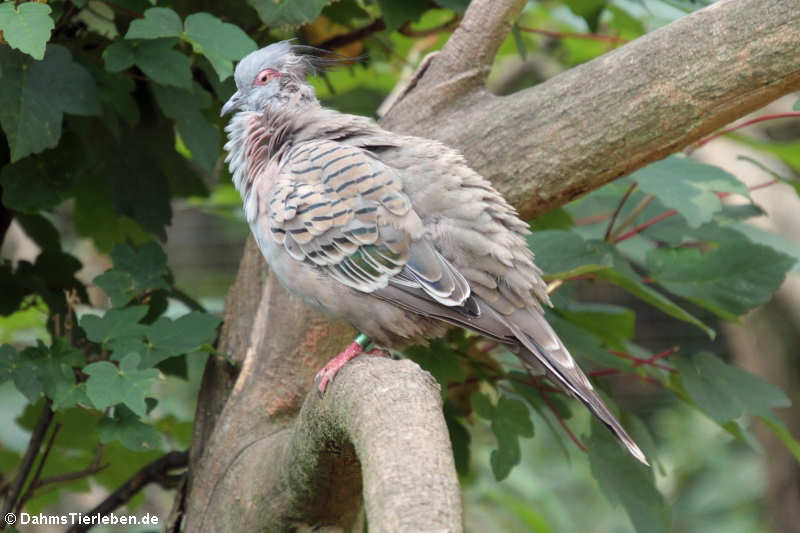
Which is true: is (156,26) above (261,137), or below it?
above

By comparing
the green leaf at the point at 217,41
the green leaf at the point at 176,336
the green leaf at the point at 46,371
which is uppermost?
the green leaf at the point at 217,41

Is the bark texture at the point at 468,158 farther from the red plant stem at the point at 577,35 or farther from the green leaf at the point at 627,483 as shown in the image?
the green leaf at the point at 627,483

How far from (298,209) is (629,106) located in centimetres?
97

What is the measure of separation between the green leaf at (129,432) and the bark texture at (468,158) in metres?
0.29

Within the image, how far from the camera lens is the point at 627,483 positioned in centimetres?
289

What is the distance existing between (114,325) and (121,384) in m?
0.27

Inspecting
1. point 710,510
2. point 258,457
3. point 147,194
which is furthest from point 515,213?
point 710,510

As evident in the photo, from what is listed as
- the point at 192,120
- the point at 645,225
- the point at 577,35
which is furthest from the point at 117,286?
the point at 577,35

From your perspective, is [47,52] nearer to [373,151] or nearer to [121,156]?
[121,156]

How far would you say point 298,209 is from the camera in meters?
2.61

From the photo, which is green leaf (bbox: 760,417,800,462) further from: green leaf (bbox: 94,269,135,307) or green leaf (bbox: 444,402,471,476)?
green leaf (bbox: 94,269,135,307)

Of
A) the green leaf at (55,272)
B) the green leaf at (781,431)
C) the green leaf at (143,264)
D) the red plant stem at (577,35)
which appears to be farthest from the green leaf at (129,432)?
the red plant stem at (577,35)

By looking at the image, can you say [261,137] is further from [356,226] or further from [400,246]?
[400,246]

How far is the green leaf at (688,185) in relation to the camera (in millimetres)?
2693
